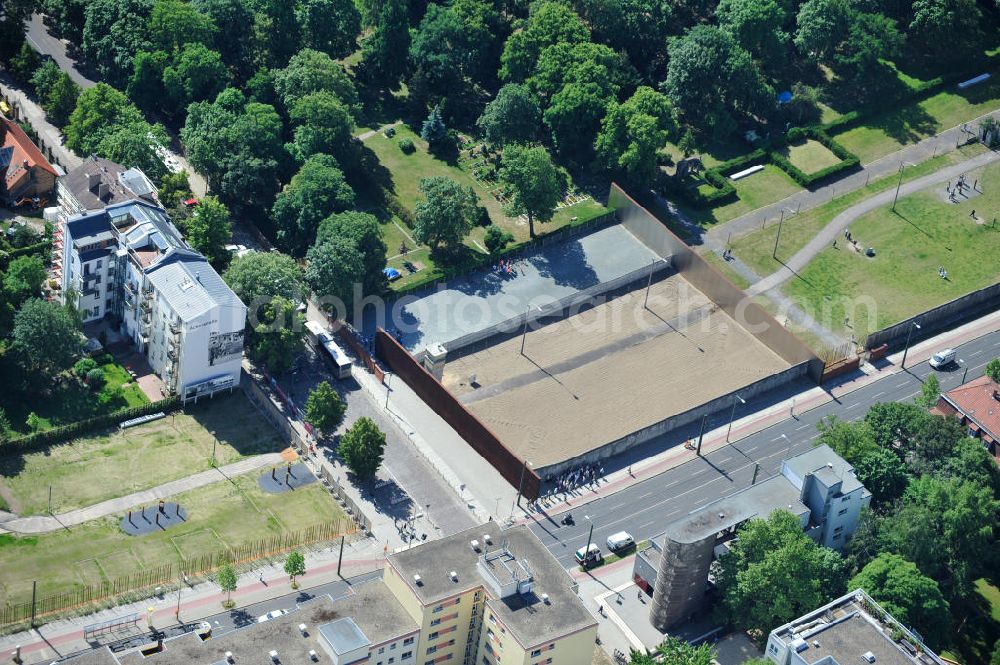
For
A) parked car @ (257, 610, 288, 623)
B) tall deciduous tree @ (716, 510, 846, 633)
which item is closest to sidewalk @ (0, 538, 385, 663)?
parked car @ (257, 610, 288, 623)

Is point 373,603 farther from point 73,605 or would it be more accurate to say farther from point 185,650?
point 73,605

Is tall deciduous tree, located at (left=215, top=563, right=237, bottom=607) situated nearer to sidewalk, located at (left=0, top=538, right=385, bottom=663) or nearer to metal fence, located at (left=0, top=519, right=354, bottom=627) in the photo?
sidewalk, located at (left=0, top=538, right=385, bottom=663)

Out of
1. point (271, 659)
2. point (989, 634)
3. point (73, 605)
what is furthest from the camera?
point (989, 634)

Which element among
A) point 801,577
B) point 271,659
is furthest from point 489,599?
point 801,577

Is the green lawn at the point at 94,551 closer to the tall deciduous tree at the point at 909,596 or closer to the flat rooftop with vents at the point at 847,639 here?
the flat rooftop with vents at the point at 847,639

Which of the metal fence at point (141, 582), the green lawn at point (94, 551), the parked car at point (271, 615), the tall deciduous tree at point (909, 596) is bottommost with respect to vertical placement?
the parked car at point (271, 615)

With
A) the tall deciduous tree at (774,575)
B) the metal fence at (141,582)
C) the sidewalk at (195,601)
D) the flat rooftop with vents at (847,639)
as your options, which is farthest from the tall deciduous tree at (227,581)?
the flat rooftop with vents at (847,639)
